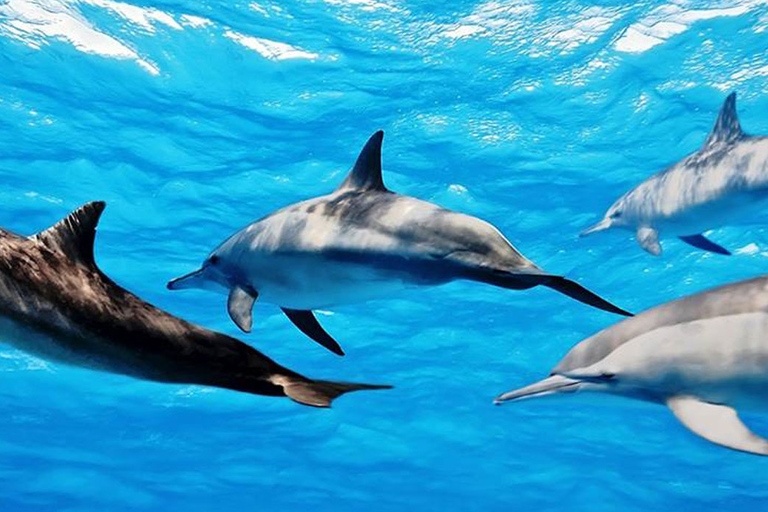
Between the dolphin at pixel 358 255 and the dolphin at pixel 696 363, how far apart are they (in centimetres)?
72

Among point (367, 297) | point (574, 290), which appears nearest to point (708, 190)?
point (367, 297)

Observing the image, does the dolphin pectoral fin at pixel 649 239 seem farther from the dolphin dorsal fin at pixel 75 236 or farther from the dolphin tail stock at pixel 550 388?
the dolphin dorsal fin at pixel 75 236

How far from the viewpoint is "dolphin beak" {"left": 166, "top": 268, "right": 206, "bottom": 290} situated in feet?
22.5

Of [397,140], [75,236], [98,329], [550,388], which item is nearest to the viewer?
[98,329]

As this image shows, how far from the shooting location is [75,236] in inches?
131

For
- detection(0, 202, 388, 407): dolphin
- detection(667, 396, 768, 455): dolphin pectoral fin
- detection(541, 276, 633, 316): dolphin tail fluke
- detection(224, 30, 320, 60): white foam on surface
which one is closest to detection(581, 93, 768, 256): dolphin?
detection(667, 396, 768, 455): dolphin pectoral fin

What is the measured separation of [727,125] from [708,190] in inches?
34.8

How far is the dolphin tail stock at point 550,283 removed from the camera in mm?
4031

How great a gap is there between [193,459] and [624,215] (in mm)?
24494

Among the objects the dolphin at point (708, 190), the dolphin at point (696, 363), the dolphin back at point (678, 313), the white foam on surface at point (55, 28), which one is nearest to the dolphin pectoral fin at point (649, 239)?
the dolphin at point (708, 190)

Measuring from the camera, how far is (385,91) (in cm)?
1213

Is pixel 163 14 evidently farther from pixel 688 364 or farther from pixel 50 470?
pixel 50 470

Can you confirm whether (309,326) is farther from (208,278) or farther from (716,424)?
(716,424)

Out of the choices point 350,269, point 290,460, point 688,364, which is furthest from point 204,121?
point 290,460
